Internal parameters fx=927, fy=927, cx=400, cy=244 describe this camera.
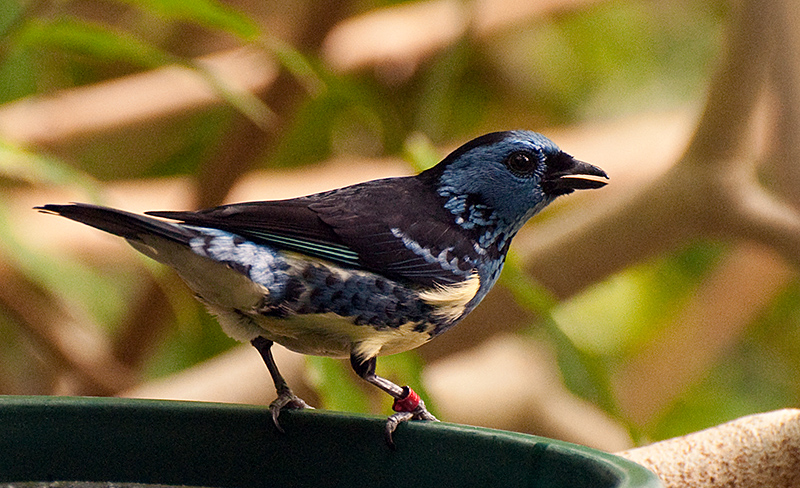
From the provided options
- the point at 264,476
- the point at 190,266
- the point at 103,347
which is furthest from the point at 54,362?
the point at 264,476

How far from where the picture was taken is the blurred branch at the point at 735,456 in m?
1.23

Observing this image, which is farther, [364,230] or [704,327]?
[704,327]

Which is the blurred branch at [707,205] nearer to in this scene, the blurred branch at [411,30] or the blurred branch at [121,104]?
the blurred branch at [411,30]

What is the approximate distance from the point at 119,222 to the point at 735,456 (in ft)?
2.90

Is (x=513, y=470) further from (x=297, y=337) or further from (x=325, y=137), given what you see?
(x=325, y=137)

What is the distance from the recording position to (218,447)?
3.93 feet

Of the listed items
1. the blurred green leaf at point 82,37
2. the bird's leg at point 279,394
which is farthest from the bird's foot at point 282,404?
the blurred green leaf at point 82,37

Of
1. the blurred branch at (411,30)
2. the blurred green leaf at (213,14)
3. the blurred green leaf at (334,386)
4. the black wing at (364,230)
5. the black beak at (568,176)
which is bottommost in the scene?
the blurred green leaf at (334,386)

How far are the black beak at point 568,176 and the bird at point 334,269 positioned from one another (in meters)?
0.01

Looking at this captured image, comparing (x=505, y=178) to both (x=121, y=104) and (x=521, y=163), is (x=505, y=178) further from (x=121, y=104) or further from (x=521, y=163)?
(x=121, y=104)

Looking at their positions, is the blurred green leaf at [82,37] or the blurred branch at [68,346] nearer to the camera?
the blurred green leaf at [82,37]

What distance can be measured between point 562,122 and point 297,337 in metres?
3.55

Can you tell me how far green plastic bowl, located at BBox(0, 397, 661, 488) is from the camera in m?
1.12

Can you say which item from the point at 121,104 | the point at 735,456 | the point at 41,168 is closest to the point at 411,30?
the point at 121,104
